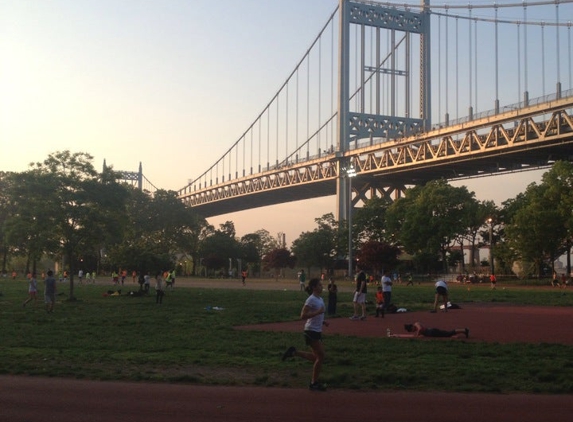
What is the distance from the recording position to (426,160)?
79375 mm

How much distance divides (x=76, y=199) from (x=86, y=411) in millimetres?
27061

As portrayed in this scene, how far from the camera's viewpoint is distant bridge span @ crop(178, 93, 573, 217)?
65.1 metres

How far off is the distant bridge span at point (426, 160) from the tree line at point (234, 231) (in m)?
3.10

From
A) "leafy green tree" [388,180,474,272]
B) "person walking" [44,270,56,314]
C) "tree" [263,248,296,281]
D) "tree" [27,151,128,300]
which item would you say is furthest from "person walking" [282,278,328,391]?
"tree" [263,248,296,281]

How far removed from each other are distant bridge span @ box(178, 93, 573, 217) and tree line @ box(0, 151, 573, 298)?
3.10 meters

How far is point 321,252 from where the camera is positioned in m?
90.6

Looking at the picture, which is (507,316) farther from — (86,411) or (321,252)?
(321,252)

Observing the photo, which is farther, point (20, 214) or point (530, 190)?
point (530, 190)

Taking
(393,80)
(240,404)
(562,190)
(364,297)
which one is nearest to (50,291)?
(364,297)

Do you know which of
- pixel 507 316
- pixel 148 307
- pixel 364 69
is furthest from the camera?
pixel 364 69

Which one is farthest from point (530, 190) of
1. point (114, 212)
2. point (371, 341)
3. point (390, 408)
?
point (390, 408)

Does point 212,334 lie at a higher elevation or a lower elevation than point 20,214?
lower

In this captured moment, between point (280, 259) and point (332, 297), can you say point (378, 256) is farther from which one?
point (332, 297)

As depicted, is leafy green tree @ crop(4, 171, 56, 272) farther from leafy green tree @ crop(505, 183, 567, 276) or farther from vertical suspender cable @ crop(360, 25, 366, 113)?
vertical suspender cable @ crop(360, 25, 366, 113)
